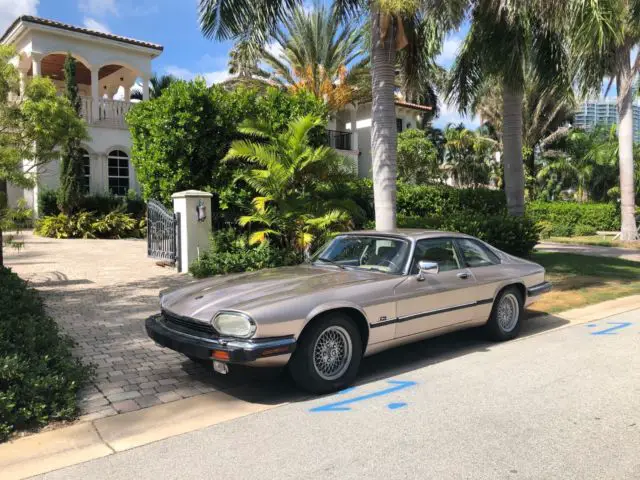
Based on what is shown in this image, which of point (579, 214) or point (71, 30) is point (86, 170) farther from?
point (579, 214)

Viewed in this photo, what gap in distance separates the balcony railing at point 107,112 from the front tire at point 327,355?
747 inches

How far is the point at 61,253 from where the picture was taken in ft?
47.0

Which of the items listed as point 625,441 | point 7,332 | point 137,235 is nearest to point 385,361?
point 625,441

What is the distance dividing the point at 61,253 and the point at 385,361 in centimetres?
1122

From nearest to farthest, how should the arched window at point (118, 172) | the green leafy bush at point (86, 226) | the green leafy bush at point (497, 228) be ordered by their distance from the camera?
1. the green leafy bush at point (497, 228)
2. the green leafy bush at point (86, 226)
3. the arched window at point (118, 172)

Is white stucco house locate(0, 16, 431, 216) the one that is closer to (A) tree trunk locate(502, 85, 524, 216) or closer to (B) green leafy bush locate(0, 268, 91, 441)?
(A) tree trunk locate(502, 85, 524, 216)

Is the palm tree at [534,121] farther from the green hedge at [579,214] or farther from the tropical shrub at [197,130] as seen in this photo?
the tropical shrub at [197,130]

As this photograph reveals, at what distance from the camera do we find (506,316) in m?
6.77

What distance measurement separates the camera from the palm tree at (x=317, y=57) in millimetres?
25203

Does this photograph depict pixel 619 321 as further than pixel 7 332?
Yes

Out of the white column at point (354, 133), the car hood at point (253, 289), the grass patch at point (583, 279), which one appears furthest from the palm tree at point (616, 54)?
the white column at point (354, 133)

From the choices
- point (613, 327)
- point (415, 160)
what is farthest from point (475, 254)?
point (415, 160)

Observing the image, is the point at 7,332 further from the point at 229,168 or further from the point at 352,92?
the point at 352,92

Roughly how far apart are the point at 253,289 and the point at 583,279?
28.0ft
